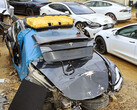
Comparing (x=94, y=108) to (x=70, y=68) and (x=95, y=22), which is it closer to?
(x=70, y=68)

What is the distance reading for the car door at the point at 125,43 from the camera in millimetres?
5542

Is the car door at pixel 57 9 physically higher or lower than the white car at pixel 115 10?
higher

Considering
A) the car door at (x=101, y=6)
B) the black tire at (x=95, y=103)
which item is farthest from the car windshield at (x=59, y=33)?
the car door at (x=101, y=6)

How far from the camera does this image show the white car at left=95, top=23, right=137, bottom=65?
18.2 feet

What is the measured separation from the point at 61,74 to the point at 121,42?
3190 millimetres

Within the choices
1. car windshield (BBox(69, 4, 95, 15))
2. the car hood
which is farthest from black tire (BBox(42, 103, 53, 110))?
car windshield (BBox(69, 4, 95, 15))

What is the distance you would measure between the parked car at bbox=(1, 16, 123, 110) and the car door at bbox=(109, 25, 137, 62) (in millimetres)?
1775

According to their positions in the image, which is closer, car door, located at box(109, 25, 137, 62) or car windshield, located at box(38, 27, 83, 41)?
car windshield, located at box(38, 27, 83, 41)

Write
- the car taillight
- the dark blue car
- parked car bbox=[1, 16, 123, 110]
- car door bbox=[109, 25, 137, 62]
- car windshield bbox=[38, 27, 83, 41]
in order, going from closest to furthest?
parked car bbox=[1, 16, 123, 110], the car taillight, car windshield bbox=[38, 27, 83, 41], car door bbox=[109, 25, 137, 62], the dark blue car

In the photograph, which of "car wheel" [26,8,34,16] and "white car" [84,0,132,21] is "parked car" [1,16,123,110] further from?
"car wheel" [26,8,34,16]

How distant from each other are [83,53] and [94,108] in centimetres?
122

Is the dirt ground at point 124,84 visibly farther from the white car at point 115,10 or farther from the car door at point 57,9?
the white car at point 115,10

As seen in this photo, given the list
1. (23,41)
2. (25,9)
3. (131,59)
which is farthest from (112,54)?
(25,9)

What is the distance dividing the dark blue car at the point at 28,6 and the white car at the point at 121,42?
7950 millimetres
